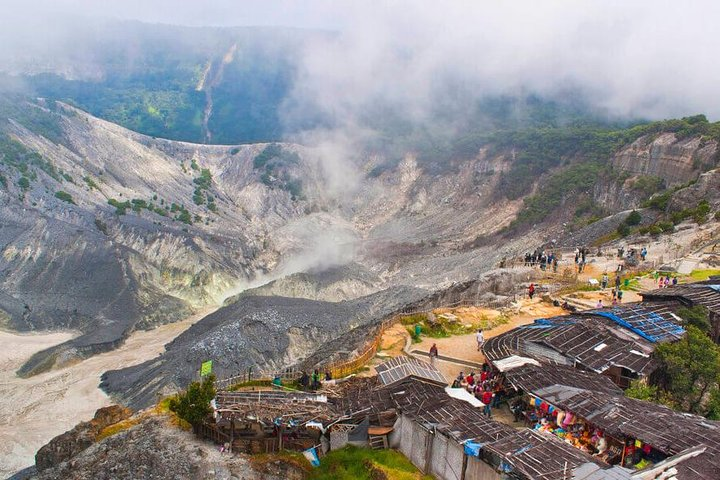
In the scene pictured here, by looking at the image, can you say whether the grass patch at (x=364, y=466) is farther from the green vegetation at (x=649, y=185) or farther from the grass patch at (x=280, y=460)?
the green vegetation at (x=649, y=185)

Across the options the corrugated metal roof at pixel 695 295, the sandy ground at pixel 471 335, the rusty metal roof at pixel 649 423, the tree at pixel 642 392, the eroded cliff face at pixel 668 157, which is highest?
the eroded cliff face at pixel 668 157

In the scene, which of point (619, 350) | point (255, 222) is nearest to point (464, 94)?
point (255, 222)

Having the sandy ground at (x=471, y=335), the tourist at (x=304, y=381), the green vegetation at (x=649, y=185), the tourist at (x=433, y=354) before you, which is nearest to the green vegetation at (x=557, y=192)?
the green vegetation at (x=649, y=185)

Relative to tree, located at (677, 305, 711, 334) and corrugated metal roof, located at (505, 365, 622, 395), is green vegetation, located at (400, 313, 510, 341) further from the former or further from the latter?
corrugated metal roof, located at (505, 365, 622, 395)

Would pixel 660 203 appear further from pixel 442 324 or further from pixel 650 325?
pixel 442 324

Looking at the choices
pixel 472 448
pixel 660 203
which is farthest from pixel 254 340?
pixel 660 203

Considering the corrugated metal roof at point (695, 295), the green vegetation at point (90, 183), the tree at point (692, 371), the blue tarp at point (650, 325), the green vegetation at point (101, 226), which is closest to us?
the tree at point (692, 371)
